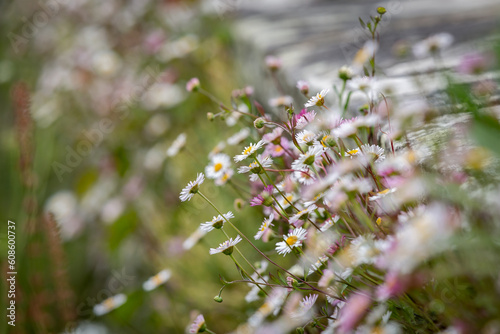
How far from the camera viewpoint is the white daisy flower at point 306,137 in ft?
2.11

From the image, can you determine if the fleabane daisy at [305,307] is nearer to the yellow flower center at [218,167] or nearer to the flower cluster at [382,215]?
the flower cluster at [382,215]

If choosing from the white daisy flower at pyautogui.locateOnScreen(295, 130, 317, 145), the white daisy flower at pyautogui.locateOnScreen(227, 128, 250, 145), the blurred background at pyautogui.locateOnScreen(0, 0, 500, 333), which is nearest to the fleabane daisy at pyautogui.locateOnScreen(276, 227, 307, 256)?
the white daisy flower at pyautogui.locateOnScreen(295, 130, 317, 145)

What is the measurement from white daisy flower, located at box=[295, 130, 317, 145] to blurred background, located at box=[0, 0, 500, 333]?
26 centimetres

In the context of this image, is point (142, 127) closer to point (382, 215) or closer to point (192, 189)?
point (192, 189)

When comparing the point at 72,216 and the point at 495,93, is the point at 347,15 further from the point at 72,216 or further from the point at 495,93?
the point at 72,216

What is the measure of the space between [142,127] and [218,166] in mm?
1297

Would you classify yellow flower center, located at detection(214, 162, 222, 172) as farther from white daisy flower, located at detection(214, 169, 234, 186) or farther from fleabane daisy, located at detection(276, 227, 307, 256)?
fleabane daisy, located at detection(276, 227, 307, 256)

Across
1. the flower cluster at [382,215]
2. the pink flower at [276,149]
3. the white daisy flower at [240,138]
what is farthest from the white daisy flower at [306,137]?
the white daisy flower at [240,138]

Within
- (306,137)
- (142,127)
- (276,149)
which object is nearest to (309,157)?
(306,137)

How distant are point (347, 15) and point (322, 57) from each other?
0.40 meters

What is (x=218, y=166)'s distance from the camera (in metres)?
0.80

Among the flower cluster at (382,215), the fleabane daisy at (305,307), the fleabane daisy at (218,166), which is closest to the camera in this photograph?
the flower cluster at (382,215)

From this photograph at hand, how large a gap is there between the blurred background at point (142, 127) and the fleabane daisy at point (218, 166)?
236 mm

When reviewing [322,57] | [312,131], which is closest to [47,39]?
[322,57]
